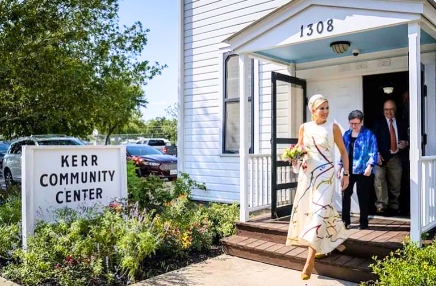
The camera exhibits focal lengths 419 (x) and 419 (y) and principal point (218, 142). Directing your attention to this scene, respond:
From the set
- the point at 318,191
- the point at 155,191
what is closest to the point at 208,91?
the point at 155,191

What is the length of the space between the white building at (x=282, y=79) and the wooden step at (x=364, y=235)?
0.22 m

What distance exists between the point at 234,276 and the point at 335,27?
2.84 metres

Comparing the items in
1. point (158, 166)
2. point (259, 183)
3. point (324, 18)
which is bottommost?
point (158, 166)

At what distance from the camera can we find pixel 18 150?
1402cm

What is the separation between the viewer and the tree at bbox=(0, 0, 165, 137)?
7305 millimetres

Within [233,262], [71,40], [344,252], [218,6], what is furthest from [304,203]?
[71,40]

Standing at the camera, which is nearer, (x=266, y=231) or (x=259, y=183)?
(x=266, y=231)

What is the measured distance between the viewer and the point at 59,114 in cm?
875

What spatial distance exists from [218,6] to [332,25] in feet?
11.2

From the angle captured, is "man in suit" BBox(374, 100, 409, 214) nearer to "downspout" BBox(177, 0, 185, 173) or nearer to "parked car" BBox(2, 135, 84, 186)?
"downspout" BBox(177, 0, 185, 173)

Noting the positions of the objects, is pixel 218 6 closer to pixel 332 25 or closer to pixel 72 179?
pixel 332 25

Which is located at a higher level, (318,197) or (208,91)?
(208,91)

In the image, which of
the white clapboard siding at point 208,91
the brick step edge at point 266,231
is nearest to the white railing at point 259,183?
the brick step edge at point 266,231

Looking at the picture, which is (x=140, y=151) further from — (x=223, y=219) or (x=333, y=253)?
(x=333, y=253)
